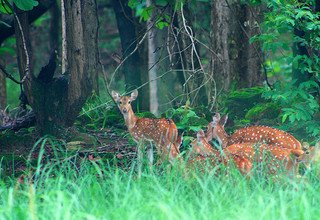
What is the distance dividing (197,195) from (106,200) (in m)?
0.78

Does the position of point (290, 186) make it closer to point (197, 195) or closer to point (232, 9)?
point (197, 195)

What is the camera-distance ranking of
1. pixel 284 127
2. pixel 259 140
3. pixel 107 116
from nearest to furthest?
pixel 259 140 → pixel 284 127 → pixel 107 116

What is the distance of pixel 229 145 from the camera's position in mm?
10438

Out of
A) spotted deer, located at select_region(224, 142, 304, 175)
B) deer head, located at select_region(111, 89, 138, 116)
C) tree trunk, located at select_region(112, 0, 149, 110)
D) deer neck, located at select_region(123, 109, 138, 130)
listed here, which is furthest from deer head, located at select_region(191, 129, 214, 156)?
tree trunk, located at select_region(112, 0, 149, 110)

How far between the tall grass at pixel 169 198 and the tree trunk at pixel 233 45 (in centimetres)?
503

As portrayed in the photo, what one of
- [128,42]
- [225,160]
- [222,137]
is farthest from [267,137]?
[128,42]

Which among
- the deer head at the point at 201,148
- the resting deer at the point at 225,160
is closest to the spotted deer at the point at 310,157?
the resting deer at the point at 225,160

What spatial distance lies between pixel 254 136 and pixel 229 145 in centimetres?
38

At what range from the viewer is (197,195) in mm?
7469

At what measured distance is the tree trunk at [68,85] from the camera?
35.6 ft

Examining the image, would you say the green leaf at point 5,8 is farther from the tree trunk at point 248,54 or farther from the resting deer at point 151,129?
the tree trunk at point 248,54

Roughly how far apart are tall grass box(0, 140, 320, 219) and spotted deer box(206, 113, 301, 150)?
5.50 feet

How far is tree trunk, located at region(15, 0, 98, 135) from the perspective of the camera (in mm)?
10844

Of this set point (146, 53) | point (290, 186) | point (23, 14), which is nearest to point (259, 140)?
point (290, 186)
